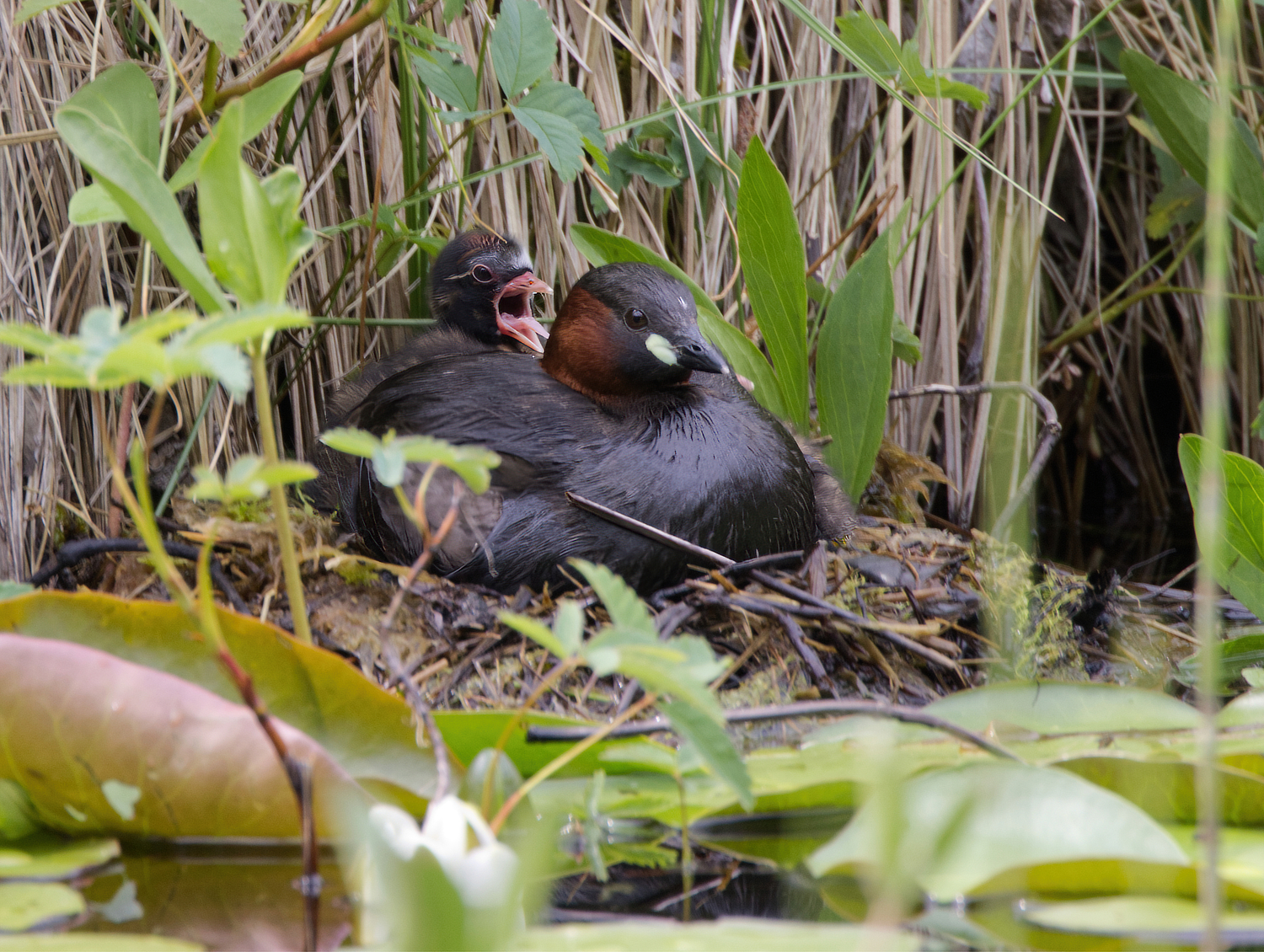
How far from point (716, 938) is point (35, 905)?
65 cm

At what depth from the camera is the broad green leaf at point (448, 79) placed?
2.51 m

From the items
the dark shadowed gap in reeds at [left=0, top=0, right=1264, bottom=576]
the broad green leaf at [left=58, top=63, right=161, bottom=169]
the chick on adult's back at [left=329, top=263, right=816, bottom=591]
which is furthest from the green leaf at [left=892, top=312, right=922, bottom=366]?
the broad green leaf at [left=58, top=63, right=161, bottom=169]

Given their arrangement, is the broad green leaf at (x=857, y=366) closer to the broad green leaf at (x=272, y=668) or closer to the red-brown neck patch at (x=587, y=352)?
the red-brown neck patch at (x=587, y=352)

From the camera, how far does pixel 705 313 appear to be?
2.71 m

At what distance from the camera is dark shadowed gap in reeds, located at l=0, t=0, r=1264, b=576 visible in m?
2.52

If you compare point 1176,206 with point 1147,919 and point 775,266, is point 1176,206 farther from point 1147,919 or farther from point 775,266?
point 1147,919

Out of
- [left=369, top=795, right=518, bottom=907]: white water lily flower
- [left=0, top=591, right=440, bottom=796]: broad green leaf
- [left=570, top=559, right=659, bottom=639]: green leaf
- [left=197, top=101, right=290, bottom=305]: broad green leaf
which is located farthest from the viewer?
[left=0, top=591, right=440, bottom=796]: broad green leaf

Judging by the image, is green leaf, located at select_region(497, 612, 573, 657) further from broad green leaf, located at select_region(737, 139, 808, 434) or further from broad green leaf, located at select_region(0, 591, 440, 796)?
broad green leaf, located at select_region(737, 139, 808, 434)

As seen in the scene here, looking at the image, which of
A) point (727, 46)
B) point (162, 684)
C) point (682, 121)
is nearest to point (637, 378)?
point (682, 121)

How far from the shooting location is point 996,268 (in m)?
3.31

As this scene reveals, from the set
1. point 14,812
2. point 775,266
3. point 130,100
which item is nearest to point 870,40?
point 775,266

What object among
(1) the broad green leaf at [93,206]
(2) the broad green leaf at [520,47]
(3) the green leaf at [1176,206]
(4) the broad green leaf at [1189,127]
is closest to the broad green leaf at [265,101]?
(1) the broad green leaf at [93,206]

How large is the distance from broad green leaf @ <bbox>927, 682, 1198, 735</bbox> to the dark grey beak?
85 cm

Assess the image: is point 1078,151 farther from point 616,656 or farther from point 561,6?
point 616,656
